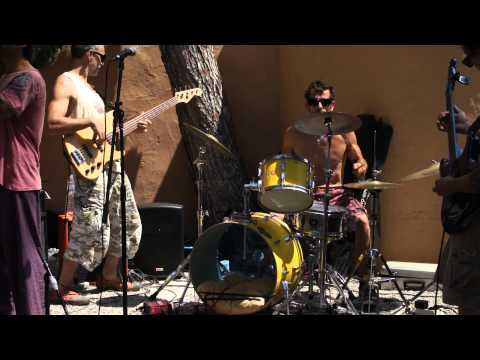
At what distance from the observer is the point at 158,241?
707 centimetres

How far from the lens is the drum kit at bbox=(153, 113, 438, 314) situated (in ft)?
18.3

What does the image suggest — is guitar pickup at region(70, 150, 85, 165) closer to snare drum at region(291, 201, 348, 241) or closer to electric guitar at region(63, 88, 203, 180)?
electric guitar at region(63, 88, 203, 180)

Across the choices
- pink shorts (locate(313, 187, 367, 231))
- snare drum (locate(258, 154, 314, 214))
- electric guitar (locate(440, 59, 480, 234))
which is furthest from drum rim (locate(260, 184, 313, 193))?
electric guitar (locate(440, 59, 480, 234))

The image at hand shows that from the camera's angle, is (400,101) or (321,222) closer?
(321,222)

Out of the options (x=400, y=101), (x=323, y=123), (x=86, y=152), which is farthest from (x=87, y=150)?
(x=400, y=101)

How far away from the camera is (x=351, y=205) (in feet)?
20.5

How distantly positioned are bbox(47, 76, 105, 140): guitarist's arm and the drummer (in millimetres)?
1705

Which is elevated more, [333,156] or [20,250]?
[333,156]

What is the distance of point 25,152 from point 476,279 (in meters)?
2.73

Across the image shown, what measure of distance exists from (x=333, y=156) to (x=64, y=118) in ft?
8.06

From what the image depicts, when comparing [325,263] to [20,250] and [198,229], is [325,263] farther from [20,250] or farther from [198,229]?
[20,250]

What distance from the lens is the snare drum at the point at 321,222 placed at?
227 inches
